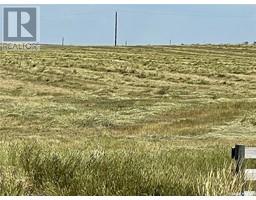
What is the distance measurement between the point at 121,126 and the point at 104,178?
1973 cm

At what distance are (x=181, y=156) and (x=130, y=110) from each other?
21.2 meters

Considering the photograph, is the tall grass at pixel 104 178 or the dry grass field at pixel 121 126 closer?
the tall grass at pixel 104 178

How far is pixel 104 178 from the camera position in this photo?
7.21 meters

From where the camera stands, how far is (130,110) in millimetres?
31578

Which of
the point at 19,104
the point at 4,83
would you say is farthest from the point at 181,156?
the point at 4,83

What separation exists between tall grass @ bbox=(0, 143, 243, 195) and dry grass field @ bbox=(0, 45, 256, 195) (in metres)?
0.01

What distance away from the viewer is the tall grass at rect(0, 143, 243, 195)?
6926 millimetres

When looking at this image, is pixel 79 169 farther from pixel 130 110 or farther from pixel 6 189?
pixel 130 110

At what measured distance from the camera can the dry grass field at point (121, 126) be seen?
7215 mm

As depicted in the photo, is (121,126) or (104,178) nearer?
(104,178)

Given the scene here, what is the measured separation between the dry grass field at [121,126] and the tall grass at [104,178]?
13mm

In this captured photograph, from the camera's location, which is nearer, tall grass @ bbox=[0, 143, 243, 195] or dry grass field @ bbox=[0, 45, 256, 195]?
tall grass @ bbox=[0, 143, 243, 195]

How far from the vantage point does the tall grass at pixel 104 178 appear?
6926mm

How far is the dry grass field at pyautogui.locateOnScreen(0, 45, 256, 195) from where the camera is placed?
721 centimetres
